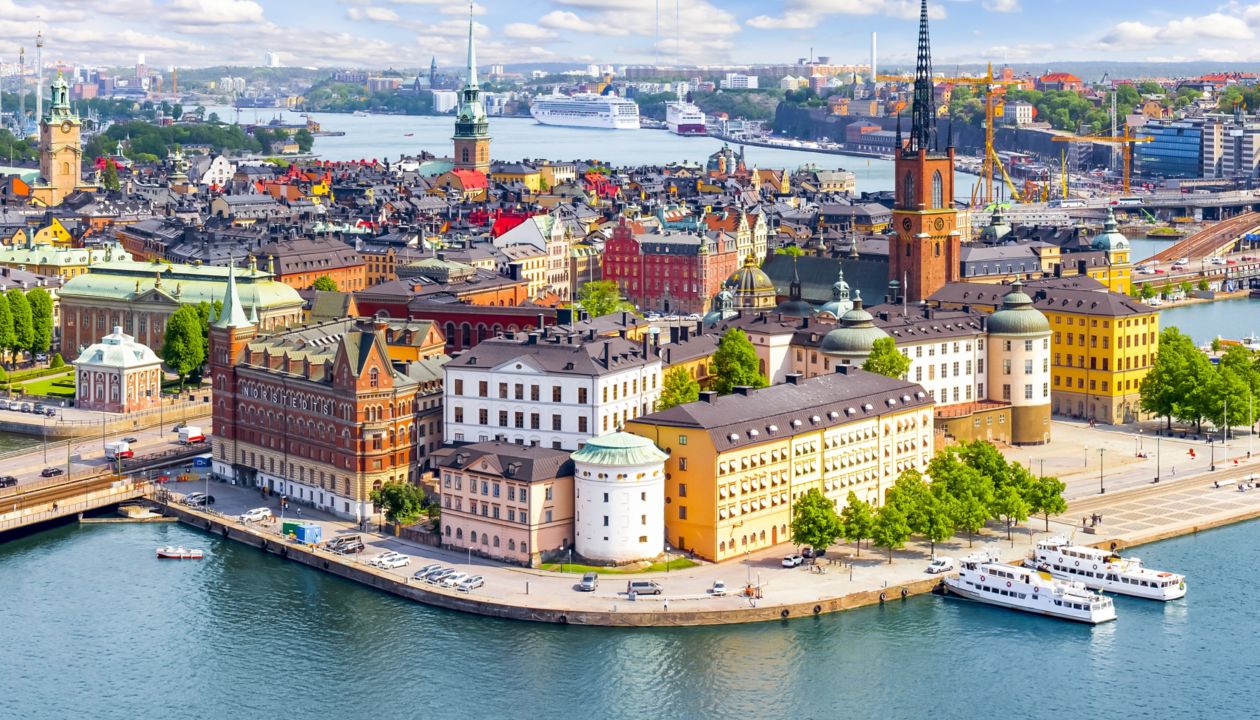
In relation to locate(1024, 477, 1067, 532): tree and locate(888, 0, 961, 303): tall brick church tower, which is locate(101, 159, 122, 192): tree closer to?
locate(888, 0, 961, 303): tall brick church tower

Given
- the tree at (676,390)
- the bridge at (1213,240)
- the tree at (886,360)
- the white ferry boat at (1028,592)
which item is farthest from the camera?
the bridge at (1213,240)

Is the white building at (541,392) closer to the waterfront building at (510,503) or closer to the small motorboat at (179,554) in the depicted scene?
the waterfront building at (510,503)

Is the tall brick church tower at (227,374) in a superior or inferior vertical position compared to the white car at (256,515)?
superior

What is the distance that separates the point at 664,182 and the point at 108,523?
106315 millimetres

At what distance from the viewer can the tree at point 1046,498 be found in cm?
6166

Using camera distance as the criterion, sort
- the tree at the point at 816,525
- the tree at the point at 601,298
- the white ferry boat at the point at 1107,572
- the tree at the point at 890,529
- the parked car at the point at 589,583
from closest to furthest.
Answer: the parked car at the point at 589,583
the white ferry boat at the point at 1107,572
the tree at the point at 816,525
the tree at the point at 890,529
the tree at the point at 601,298

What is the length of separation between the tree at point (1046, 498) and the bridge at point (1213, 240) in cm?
8128

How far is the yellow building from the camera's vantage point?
57.8 metres

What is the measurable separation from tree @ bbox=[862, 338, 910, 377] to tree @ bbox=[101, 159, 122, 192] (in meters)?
106

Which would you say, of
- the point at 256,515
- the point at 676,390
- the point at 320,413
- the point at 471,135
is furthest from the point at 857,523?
the point at 471,135

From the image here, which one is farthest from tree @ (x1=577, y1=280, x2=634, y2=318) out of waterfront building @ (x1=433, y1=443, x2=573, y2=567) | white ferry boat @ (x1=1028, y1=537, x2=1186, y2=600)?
white ferry boat @ (x1=1028, y1=537, x2=1186, y2=600)

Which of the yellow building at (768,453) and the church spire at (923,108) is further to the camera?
the church spire at (923,108)

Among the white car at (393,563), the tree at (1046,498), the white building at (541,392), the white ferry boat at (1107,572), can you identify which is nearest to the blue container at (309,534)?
the white car at (393,563)

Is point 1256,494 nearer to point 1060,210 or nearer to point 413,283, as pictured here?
point 413,283
